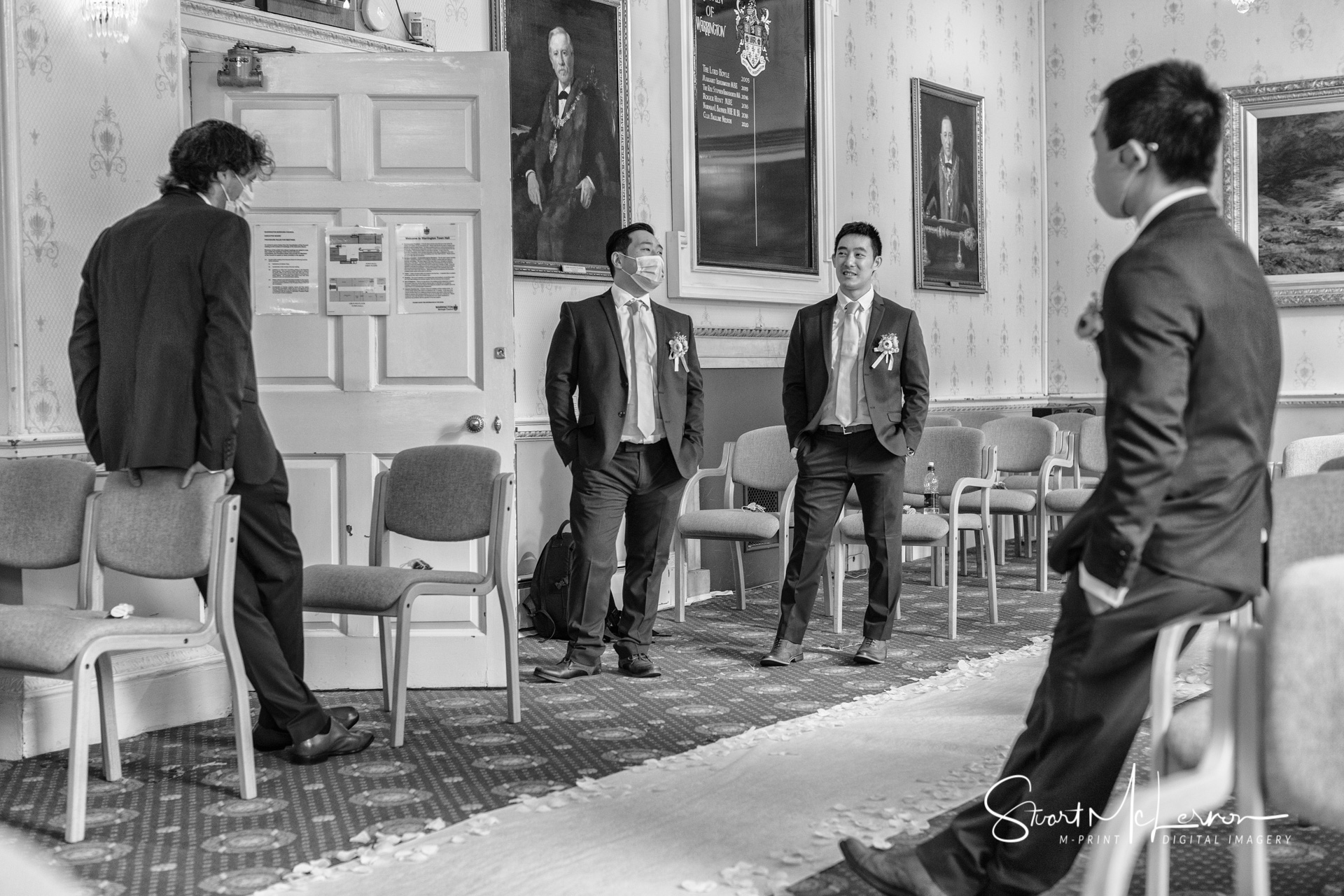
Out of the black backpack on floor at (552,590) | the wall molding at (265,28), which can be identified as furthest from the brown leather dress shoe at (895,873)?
the wall molding at (265,28)

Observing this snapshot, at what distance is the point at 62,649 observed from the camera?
3.18m

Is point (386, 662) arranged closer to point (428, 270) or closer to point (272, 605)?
point (272, 605)

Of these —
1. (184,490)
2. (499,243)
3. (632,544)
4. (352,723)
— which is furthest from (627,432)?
(184,490)

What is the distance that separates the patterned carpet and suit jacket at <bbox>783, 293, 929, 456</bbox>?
0.91 m

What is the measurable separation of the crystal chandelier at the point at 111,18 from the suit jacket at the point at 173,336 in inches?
34.4

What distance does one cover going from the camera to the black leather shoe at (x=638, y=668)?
5020 millimetres

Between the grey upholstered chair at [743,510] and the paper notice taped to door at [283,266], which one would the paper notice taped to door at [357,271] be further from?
the grey upholstered chair at [743,510]

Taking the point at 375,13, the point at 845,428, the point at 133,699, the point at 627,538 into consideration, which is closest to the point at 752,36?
the point at 375,13

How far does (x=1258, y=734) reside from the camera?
1.78m

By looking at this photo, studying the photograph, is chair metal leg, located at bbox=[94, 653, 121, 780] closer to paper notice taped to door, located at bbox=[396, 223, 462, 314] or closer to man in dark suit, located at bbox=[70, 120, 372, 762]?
man in dark suit, located at bbox=[70, 120, 372, 762]

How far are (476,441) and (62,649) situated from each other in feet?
6.06

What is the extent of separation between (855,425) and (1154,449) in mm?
3085

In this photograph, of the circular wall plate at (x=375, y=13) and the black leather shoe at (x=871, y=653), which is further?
the circular wall plate at (x=375, y=13)

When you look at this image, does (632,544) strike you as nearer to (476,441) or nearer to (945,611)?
(476,441)
